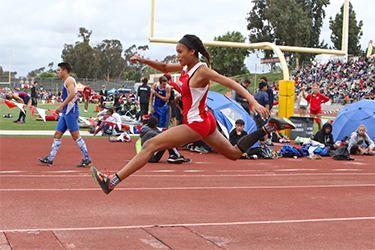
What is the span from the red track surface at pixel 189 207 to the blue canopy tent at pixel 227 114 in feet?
7.76

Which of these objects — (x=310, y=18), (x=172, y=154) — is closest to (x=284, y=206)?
(x=172, y=154)

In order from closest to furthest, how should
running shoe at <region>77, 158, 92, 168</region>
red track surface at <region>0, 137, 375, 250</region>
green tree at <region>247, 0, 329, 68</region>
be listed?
red track surface at <region>0, 137, 375, 250</region> → running shoe at <region>77, 158, 92, 168</region> → green tree at <region>247, 0, 329, 68</region>

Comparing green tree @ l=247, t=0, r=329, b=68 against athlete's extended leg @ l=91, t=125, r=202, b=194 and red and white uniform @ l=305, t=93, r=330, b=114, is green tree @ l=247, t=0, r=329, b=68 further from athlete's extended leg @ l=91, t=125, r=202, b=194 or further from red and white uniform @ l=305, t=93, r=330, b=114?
athlete's extended leg @ l=91, t=125, r=202, b=194

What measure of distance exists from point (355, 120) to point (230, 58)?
5712cm

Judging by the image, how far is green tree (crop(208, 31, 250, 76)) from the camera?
71000 mm

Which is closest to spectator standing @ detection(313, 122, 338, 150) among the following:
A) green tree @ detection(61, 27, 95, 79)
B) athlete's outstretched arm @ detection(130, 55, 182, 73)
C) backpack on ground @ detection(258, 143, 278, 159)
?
backpack on ground @ detection(258, 143, 278, 159)

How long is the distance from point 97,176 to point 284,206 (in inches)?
125

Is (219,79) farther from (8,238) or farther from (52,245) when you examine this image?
(8,238)

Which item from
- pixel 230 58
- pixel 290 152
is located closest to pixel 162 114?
pixel 290 152

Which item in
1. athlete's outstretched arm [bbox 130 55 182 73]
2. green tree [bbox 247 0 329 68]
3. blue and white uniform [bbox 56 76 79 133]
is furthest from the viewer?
green tree [bbox 247 0 329 68]

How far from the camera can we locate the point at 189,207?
684 centimetres

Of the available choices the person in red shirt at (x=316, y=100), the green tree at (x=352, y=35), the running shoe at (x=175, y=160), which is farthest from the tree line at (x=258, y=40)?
the running shoe at (x=175, y=160)

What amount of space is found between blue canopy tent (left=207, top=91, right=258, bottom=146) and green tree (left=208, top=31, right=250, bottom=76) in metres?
55.3

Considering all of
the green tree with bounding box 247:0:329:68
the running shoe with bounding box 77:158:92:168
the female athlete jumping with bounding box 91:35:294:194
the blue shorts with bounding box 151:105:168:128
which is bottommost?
the running shoe with bounding box 77:158:92:168
